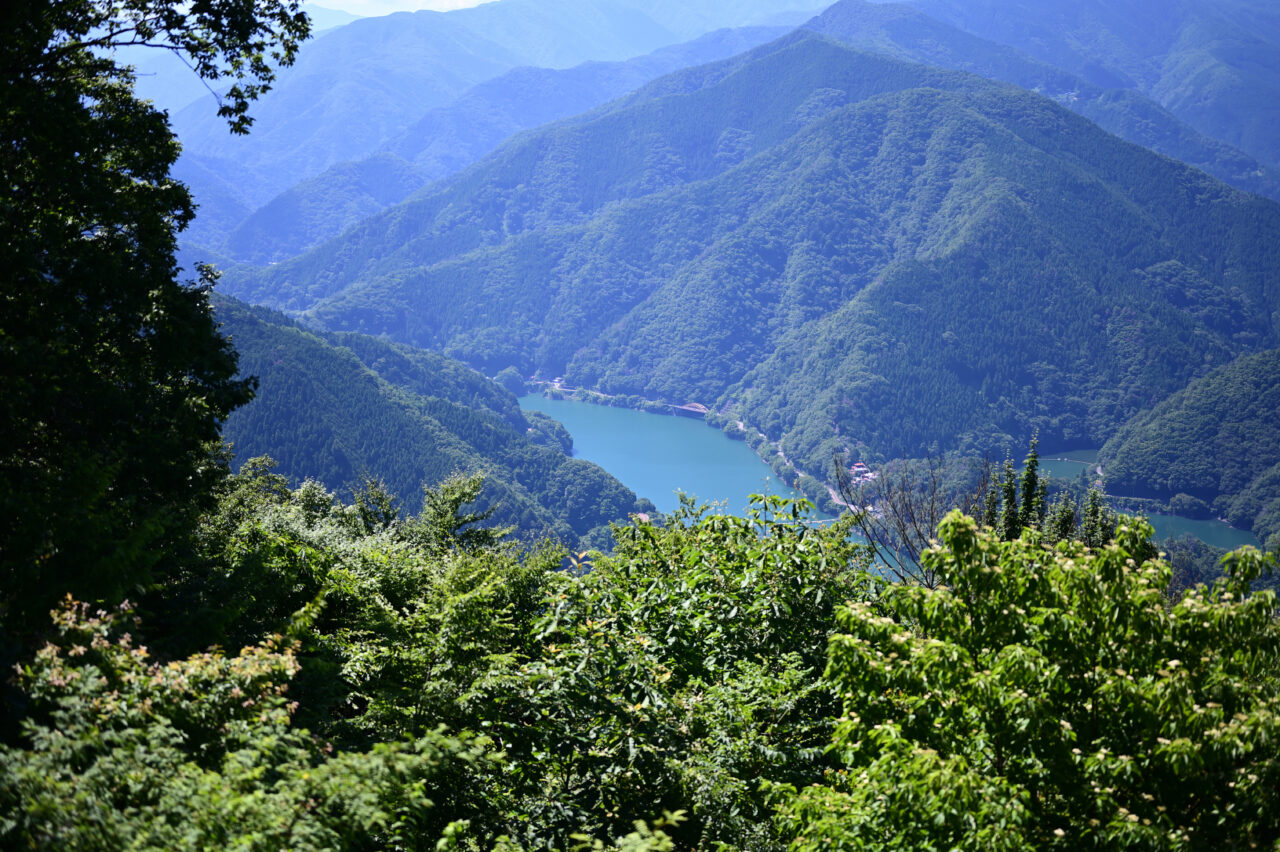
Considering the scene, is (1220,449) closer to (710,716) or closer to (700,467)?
(700,467)

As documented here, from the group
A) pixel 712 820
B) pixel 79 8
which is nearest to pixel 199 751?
pixel 712 820

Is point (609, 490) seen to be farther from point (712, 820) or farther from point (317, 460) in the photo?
point (712, 820)

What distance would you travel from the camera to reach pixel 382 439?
11975 centimetres

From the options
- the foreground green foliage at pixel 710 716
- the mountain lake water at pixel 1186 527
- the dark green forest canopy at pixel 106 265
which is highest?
the mountain lake water at pixel 1186 527

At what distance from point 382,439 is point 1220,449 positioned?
5966 inches

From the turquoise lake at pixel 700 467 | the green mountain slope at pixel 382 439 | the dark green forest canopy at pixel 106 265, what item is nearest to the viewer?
the dark green forest canopy at pixel 106 265

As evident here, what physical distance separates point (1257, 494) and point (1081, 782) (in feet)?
558

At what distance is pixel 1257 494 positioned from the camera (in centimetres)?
13812

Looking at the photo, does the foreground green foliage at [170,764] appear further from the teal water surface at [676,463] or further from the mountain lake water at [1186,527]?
the teal water surface at [676,463]

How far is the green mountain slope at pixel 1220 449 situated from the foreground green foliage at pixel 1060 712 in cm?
16530

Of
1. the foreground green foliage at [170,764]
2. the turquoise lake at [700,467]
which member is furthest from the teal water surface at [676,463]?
the foreground green foliage at [170,764]

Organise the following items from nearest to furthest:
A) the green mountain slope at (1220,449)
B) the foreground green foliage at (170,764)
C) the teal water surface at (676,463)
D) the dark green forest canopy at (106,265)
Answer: the foreground green foliage at (170,764) < the dark green forest canopy at (106,265) < the green mountain slope at (1220,449) < the teal water surface at (676,463)

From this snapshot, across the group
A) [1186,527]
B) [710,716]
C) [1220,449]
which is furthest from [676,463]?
[710,716]

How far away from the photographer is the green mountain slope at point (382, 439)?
362 feet
